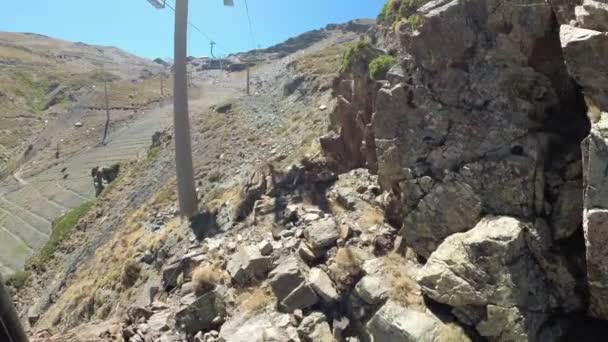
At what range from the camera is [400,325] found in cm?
764

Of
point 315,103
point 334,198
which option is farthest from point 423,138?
point 315,103

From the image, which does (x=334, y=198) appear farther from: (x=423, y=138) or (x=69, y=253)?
(x=69, y=253)

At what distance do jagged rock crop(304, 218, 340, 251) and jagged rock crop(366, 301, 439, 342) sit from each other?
2.97m

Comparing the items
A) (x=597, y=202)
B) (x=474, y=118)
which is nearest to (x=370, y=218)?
(x=474, y=118)

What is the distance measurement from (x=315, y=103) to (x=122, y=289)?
16592 millimetres

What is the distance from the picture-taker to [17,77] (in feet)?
385

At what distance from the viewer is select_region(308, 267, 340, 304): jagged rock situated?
940 cm

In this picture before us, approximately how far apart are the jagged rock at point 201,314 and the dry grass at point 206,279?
94cm

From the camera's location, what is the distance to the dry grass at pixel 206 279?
459 inches

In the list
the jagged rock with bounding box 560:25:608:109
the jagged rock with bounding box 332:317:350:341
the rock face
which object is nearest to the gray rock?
the jagged rock with bounding box 332:317:350:341

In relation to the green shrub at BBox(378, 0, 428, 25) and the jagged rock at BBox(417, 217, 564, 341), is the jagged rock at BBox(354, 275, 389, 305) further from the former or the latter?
the green shrub at BBox(378, 0, 428, 25)

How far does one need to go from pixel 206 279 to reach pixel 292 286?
306cm

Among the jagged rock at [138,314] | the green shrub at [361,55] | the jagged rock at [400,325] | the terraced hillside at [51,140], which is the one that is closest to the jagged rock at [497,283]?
the jagged rock at [400,325]

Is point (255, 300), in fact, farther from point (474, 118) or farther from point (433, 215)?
point (474, 118)
